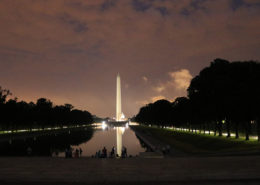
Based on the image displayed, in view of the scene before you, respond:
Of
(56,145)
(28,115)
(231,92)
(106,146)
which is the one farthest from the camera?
(28,115)

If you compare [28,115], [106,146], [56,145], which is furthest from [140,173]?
[28,115]

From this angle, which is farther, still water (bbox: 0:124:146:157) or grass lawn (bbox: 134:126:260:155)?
still water (bbox: 0:124:146:157)

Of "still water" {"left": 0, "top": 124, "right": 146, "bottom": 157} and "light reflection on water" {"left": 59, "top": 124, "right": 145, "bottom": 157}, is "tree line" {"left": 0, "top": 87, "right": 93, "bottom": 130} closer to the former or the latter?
"still water" {"left": 0, "top": 124, "right": 146, "bottom": 157}

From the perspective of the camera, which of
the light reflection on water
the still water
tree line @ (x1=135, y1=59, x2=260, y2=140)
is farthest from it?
the light reflection on water

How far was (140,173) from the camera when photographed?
720 inches

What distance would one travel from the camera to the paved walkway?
1692 cm

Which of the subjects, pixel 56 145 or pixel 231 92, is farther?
pixel 56 145

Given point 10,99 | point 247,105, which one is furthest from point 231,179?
point 10,99

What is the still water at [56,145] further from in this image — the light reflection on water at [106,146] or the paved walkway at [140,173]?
the paved walkway at [140,173]

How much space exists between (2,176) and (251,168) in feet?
52.2

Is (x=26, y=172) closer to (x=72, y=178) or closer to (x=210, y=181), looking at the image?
(x=72, y=178)

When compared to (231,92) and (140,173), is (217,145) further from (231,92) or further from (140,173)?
(140,173)

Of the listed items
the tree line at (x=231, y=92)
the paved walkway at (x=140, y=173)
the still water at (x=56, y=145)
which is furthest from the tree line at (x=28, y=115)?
the paved walkway at (x=140, y=173)

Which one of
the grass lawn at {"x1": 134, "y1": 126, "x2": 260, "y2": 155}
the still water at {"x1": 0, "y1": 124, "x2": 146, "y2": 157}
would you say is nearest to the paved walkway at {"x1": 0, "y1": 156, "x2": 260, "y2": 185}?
the grass lawn at {"x1": 134, "y1": 126, "x2": 260, "y2": 155}
